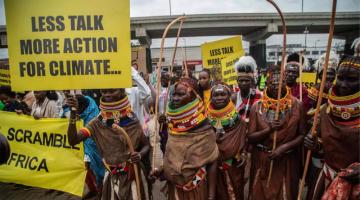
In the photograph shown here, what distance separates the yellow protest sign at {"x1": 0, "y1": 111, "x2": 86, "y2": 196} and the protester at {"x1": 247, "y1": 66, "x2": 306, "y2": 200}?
2463mm

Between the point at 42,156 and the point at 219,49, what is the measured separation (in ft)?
13.7

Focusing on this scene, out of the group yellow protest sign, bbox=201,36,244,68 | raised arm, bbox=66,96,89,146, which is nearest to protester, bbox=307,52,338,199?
yellow protest sign, bbox=201,36,244,68

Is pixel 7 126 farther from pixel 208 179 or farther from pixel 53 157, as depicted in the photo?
pixel 208 179

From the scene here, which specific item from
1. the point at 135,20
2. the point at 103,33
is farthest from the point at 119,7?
the point at 135,20

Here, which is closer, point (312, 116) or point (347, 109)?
point (347, 109)

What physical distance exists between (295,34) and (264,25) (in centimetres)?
1419

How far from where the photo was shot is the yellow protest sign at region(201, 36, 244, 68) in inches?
260

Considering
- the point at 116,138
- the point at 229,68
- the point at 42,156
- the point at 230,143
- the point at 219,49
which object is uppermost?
the point at 219,49

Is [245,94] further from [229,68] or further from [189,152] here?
[189,152]

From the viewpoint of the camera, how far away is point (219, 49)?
277 inches

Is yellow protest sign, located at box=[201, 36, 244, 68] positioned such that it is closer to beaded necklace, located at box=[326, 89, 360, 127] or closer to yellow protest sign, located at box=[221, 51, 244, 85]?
yellow protest sign, located at box=[221, 51, 244, 85]

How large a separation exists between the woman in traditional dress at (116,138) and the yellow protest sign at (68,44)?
29 centimetres

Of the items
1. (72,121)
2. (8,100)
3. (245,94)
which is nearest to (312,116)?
(245,94)

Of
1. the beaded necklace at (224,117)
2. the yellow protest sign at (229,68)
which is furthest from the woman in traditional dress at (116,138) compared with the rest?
the yellow protest sign at (229,68)
